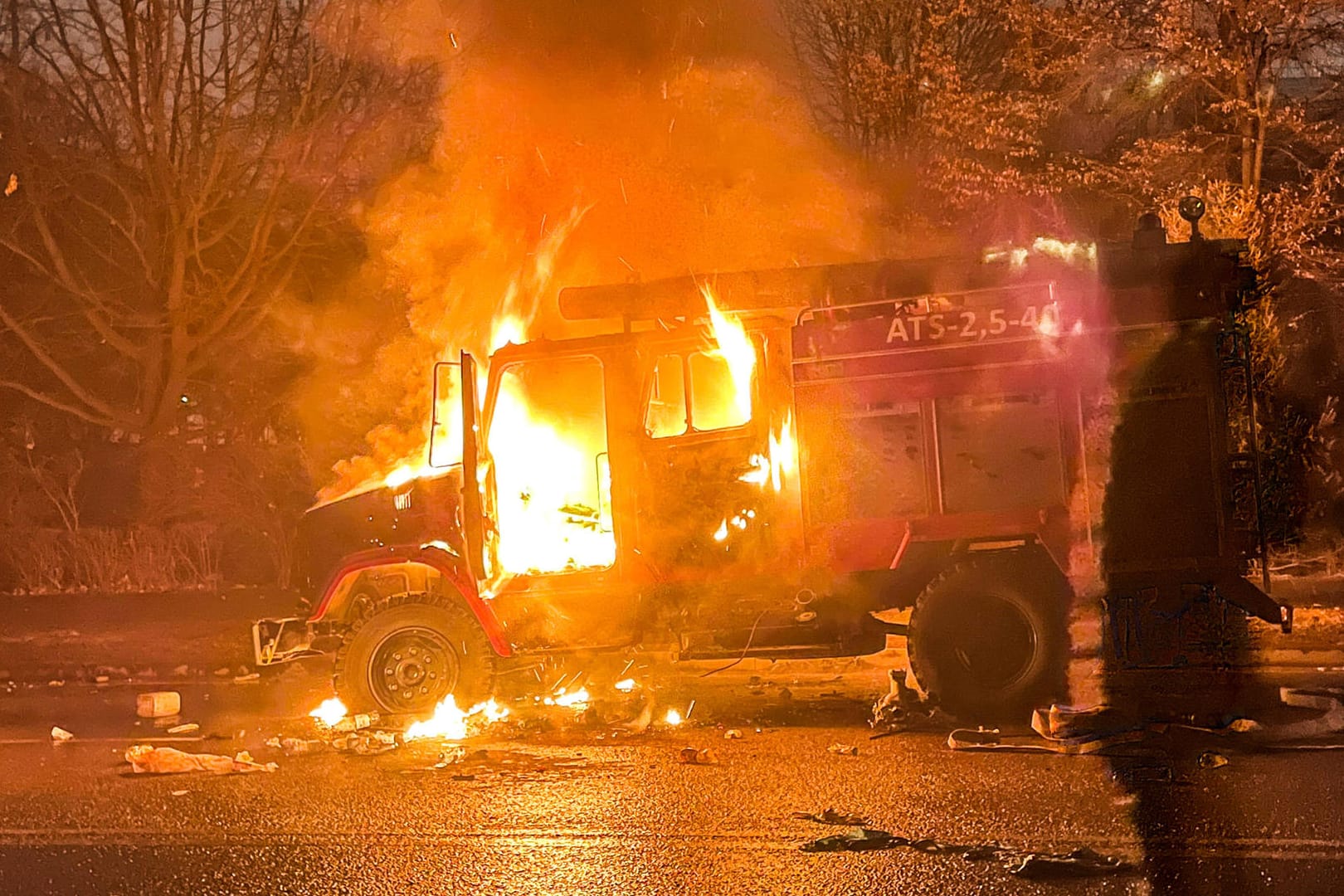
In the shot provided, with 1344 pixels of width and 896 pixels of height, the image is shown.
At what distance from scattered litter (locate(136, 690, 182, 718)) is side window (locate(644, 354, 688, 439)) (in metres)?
4.10

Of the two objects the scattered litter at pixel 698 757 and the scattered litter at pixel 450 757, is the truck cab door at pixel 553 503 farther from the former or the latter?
the scattered litter at pixel 698 757

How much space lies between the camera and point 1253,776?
6.76 metres

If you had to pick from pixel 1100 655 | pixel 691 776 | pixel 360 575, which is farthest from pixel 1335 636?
pixel 360 575

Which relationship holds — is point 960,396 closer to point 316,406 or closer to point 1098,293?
point 1098,293

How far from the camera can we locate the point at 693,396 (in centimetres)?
873

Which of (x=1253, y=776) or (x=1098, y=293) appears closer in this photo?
(x=1253, y=776)

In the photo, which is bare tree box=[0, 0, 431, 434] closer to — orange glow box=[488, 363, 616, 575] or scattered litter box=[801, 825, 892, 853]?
orange glow box=[488, 363, 616, 575]

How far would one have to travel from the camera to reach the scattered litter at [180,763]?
26.4 feet

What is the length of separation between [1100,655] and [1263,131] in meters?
8.85

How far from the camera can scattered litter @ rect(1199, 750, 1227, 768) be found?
23.0 feet

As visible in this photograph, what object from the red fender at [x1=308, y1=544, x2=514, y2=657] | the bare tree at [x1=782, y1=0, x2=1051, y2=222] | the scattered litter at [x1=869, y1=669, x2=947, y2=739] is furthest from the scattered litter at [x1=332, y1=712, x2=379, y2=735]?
the bare tree at [x1=782, y1=0, x2=1051, y2=222]

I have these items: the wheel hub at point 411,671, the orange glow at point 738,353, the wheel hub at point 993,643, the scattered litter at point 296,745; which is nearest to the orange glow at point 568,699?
the wheel hub at point 411,671

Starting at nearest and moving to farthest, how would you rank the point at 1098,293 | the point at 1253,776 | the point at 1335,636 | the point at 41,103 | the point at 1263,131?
the point at 1253,776 → the point at 1098,293 → the point at 1335,636 → the point at 1263,131 → the point at 41,103

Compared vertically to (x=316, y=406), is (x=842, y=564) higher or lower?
lower
